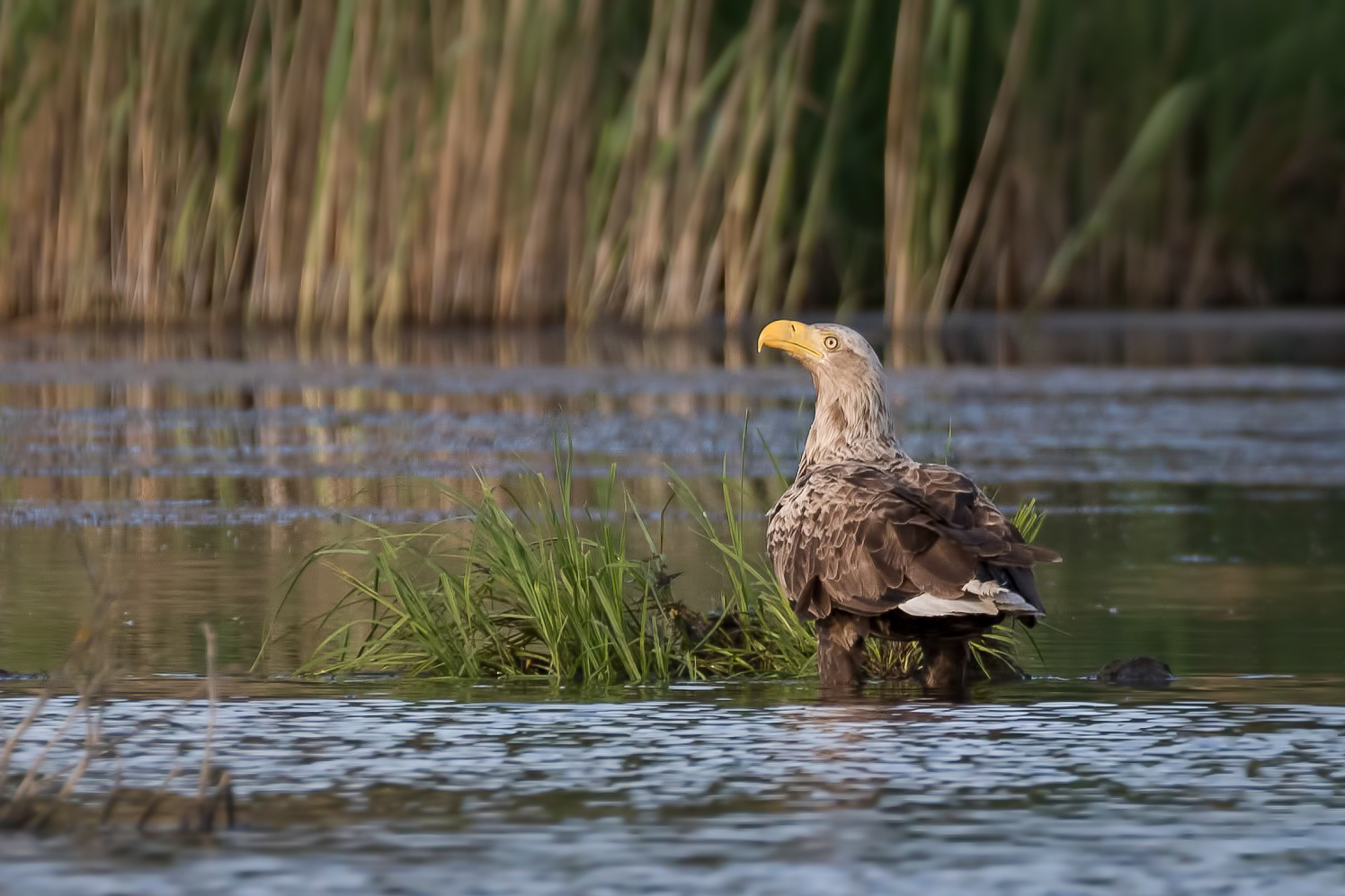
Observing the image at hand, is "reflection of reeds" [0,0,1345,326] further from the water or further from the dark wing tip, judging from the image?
the dark wing tip

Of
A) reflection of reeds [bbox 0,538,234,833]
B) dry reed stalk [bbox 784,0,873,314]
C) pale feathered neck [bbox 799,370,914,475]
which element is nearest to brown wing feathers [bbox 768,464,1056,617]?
pale feathered neck [bbox 799,370,914,475]

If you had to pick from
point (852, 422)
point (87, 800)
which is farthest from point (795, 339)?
point (87, 800)

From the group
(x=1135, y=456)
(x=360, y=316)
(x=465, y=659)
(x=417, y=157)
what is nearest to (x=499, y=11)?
(x=417, y=157)

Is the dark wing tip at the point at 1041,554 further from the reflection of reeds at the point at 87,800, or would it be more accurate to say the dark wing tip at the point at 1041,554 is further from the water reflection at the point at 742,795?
the reflection of reeds at the point at 87,800

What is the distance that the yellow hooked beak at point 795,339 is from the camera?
6715 millimetres

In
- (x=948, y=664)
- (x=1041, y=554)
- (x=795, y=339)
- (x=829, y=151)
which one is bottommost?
(x=948, y=664)

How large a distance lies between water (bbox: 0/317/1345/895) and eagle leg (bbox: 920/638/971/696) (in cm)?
15

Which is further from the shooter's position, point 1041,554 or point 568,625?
point 568,625

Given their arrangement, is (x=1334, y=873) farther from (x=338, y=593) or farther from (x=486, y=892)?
(x=338, y=593)

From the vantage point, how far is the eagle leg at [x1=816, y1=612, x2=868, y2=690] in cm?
611

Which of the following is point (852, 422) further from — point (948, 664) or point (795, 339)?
point (948, 664)

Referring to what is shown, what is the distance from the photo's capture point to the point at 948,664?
6.11 m

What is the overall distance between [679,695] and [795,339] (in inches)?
46.3

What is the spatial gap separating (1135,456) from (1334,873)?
25.9 feet
